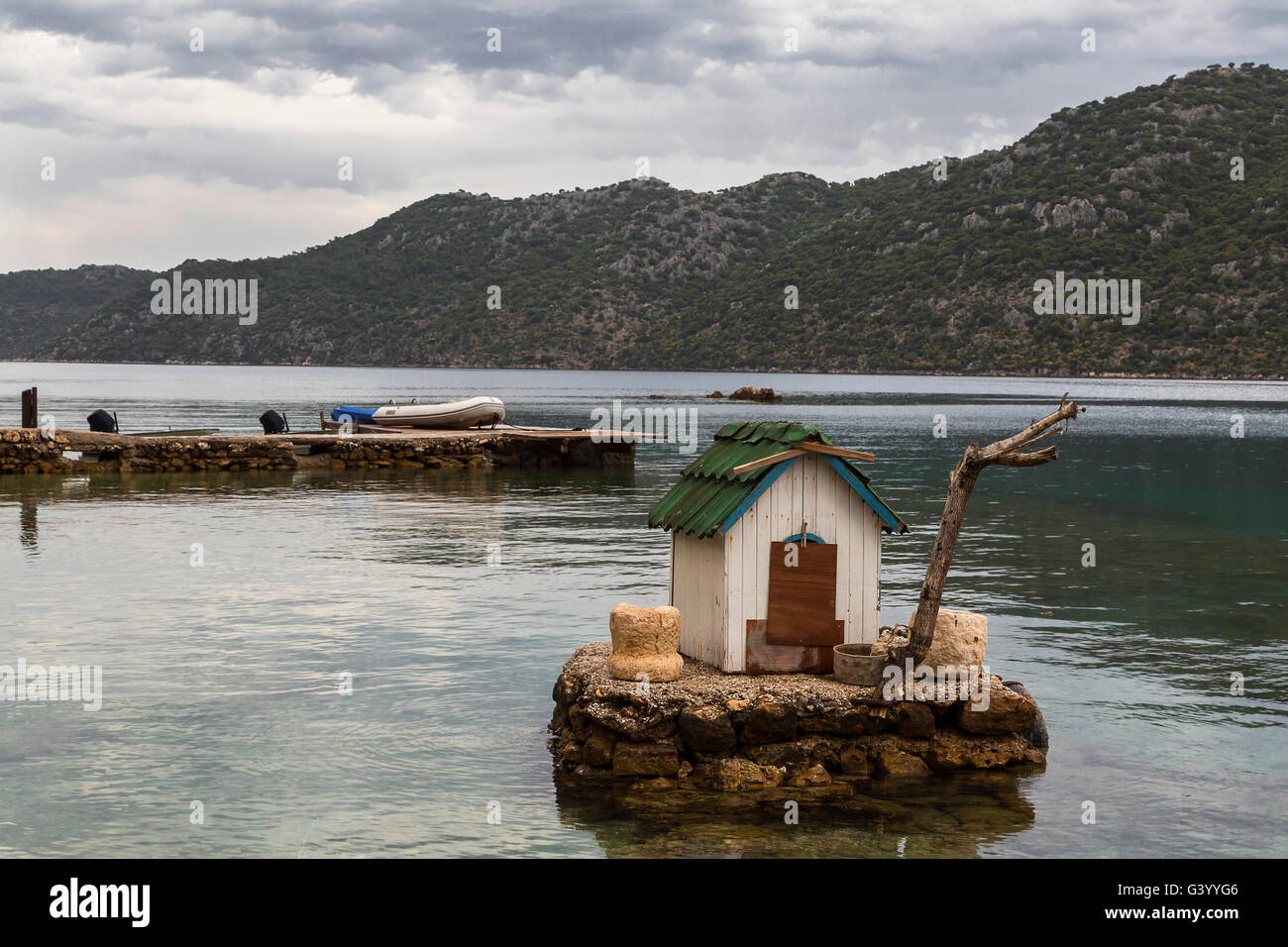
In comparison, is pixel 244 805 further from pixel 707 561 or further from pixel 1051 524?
pixel 1051 524

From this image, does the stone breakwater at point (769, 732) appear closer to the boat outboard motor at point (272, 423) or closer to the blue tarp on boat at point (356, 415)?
the boat outboard motor at point (272, 423)

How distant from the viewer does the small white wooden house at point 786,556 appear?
488 inches

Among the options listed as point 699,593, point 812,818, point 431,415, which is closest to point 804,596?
point 699,593

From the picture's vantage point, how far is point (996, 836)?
10789 millimetres

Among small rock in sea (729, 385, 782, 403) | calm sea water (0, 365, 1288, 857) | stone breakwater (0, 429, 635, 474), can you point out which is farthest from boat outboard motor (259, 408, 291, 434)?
small rock in sea (729, 385, 782, 403)

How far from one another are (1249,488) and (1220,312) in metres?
139

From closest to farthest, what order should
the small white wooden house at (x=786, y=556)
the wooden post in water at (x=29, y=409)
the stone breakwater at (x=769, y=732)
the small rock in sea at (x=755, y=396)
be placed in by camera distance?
the stone breakwater at (x=769, y=732)
the small white wooden house at (x=786, y=556)
the wooden post in water at (x=29, y=409)
the small rock in sea at (x=755, y=396)

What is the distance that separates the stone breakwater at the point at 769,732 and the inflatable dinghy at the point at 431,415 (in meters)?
48.7

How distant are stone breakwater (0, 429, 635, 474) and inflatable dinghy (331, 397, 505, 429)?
408 centimetres

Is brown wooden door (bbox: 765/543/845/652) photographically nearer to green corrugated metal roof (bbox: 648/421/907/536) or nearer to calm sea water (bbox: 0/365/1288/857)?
green corrugated metal roof (bbox: 648/421/907/536)

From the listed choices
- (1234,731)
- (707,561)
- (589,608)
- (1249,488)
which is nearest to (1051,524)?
(1249,488)

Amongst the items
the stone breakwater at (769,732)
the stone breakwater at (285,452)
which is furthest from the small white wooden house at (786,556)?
the stone breakwater at (285,452)

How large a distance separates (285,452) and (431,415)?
11713mm

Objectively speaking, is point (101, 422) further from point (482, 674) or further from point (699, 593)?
point (699, 593)
